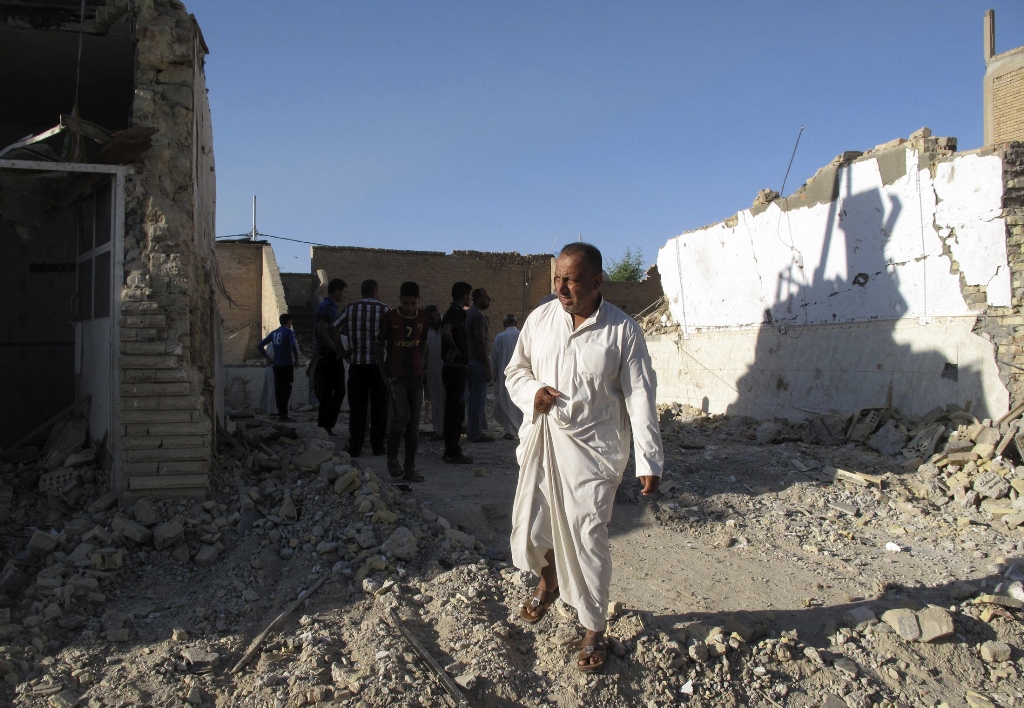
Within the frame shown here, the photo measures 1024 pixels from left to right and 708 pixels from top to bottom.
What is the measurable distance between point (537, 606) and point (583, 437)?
0.93 meters

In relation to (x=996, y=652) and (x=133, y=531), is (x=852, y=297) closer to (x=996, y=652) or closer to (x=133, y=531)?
(x=996, y=652)

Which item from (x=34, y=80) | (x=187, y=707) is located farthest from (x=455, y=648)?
(x=34, y=80)

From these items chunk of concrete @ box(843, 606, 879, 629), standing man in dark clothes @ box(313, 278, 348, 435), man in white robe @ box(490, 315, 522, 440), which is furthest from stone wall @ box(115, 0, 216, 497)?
chunk of concrete @ box(843, 606, 879, 629)

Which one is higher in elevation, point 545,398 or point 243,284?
point 243,284

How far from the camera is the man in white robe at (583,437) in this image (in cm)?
303

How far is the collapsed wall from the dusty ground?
6.67 ft

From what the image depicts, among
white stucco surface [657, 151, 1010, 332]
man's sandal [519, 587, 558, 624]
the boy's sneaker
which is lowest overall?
man's sandal [519, 587, 558, 624]

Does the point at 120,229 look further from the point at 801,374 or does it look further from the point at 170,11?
the point at 801,374

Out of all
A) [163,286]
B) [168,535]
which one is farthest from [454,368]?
[168,535]

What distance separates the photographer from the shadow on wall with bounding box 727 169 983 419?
7.39m

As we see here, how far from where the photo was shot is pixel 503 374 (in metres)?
8.02

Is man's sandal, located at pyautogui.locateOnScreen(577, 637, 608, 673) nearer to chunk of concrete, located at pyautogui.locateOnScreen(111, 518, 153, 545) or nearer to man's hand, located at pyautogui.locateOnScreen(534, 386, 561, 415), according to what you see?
man's hand, located at pyautogui.locateOnScreen(534, 386, 561, 415)

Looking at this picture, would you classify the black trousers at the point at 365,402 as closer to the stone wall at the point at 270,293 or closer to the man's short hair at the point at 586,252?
the man's short hair at the point at 586,252

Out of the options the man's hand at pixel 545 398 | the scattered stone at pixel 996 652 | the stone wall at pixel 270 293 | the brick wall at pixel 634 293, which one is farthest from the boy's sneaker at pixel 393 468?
the brick wall at pixel 634 293
